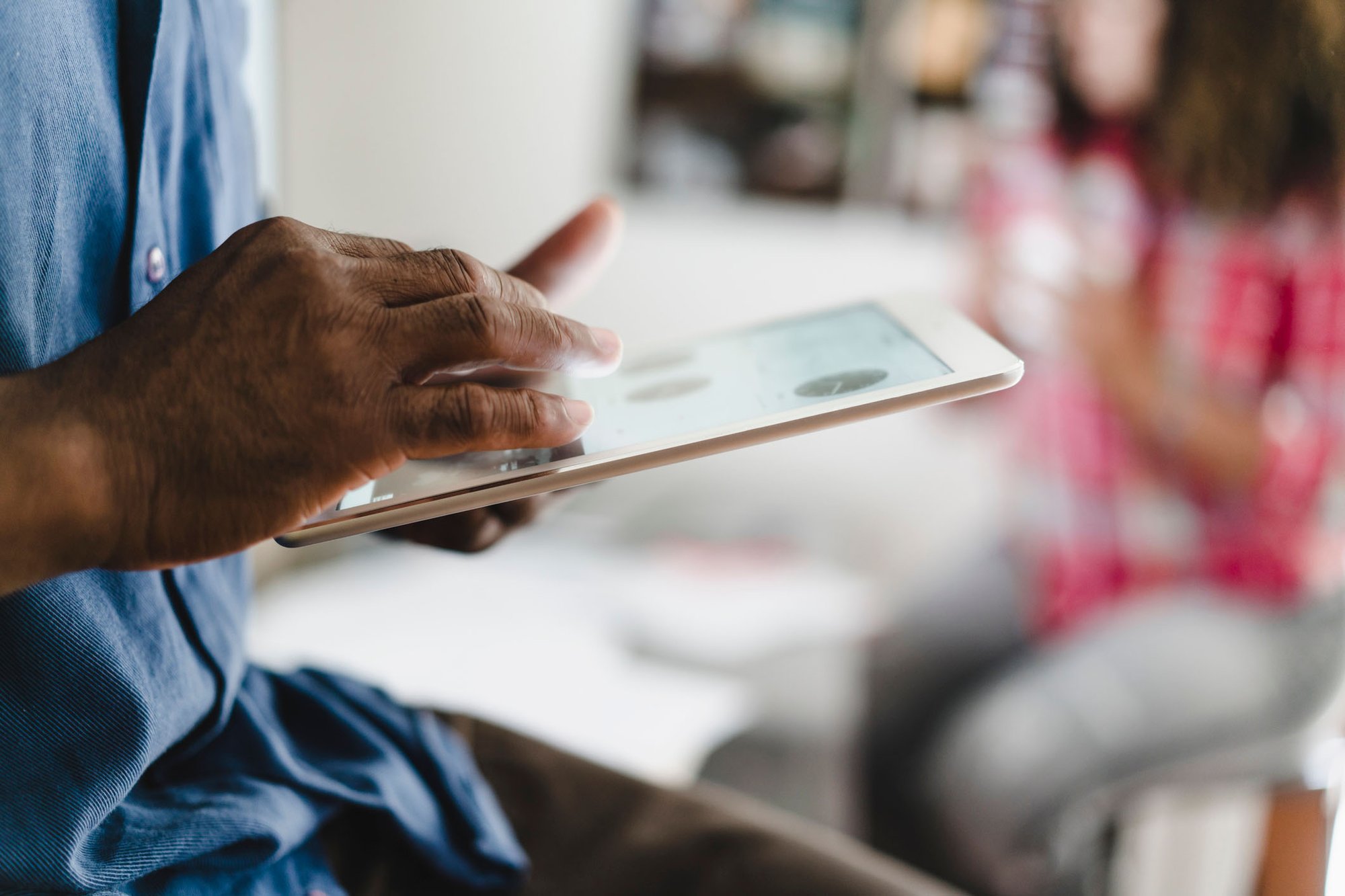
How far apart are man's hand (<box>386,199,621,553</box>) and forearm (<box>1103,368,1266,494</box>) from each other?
86 cm

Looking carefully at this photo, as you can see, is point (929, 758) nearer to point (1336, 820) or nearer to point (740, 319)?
point (1336, 820)

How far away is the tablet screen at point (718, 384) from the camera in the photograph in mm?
374

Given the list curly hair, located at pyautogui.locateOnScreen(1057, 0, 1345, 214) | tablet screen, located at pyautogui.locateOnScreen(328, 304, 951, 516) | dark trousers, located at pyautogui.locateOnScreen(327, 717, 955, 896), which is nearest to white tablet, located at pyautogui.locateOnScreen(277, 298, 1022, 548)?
tablet screen, located at pyautogui.locateOnScreen(328, 304, 951, 516)

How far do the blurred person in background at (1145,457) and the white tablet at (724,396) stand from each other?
64 centimetres

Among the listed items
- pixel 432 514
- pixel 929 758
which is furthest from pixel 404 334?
pixel 929 758

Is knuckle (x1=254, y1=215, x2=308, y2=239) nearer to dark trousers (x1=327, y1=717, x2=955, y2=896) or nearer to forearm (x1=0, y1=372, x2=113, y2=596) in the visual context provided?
forearm (x1=0, y1=372, x2=113, y2=596)

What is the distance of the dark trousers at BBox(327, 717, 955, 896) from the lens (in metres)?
0.50

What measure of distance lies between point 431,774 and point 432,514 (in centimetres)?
22

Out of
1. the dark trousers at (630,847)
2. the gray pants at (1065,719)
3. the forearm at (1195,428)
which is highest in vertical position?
the forearm at (1195,428)

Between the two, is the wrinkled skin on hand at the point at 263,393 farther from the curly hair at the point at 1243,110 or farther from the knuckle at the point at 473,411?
the curly hair at the point at 1243,110

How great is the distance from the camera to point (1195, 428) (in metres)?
1.09

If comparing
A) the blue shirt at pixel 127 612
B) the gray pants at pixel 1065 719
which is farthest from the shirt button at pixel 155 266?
the gray pants at pixel 1065 719

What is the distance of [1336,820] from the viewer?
2.59ft

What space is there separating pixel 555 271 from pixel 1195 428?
90cm
